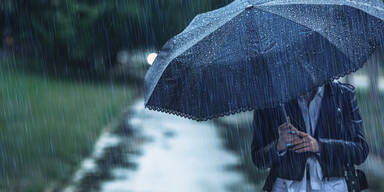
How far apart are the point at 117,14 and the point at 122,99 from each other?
8.14 meters

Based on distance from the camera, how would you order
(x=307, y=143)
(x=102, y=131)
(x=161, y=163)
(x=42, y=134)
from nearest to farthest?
(x=307, y=143) < (x=161, y=163) < (x=42, y=134) < (x=102, y=131)

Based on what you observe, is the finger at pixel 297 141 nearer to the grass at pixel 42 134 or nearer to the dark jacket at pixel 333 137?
the dark jacket at pixel 333 137

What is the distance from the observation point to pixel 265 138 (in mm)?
3062

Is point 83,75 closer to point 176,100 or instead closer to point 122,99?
point 122,99

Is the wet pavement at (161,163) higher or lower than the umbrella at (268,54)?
lower

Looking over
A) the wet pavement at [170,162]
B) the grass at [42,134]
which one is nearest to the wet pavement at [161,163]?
the wet pavement at [170,162]

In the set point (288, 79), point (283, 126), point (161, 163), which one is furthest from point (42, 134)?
point (288, 79)

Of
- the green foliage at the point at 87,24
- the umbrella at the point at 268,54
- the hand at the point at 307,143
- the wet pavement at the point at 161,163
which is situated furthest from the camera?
the green foliage at the point at 87,24

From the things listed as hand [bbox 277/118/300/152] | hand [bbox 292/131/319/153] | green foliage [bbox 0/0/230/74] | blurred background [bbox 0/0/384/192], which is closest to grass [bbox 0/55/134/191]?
blurred background [bbox 0/0/384/192]

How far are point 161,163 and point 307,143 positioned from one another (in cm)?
708

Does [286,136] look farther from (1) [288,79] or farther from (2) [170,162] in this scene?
(2) [170,162]

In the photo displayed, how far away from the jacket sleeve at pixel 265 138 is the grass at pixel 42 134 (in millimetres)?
4975

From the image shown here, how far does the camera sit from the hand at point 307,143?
2.84 metres

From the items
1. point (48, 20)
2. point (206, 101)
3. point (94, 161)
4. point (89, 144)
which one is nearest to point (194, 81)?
point (206, 101)
